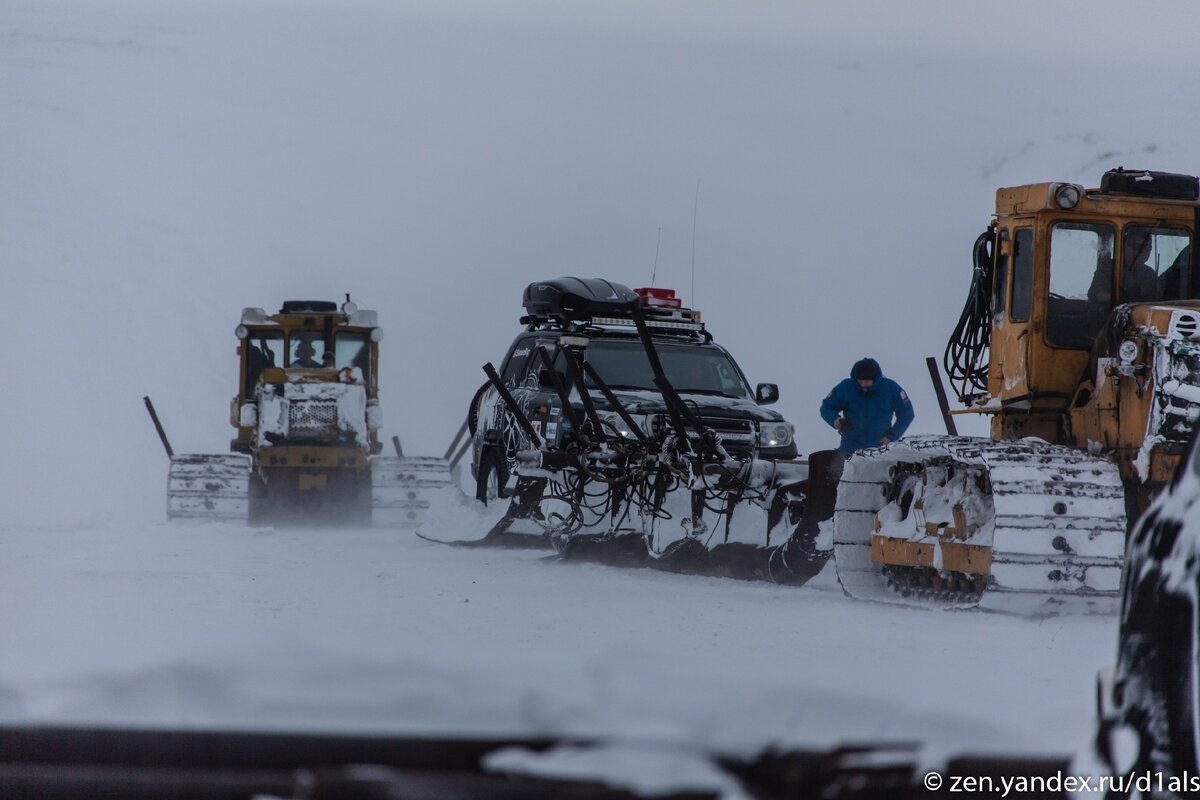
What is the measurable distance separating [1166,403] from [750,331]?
35871 mm

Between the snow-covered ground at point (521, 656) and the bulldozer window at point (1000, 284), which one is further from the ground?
the bulldozer window at point (1000, 284)

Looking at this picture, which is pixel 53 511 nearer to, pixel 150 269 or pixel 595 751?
pixel 595 751

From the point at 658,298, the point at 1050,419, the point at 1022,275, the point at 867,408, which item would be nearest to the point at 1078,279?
the point at 1022,275

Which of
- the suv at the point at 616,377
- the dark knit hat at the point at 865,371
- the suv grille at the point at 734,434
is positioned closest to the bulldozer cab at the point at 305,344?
the suv at the point at 616,377

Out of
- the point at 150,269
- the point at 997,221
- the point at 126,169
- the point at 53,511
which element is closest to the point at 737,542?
the point at 997,221

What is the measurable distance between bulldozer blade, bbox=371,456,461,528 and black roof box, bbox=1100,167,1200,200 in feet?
33.2

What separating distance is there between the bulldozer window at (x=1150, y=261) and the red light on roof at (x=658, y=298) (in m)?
6.16

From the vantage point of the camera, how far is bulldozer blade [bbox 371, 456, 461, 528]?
17.7 metres

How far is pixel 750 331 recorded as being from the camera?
43.8m

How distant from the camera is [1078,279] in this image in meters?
9.15

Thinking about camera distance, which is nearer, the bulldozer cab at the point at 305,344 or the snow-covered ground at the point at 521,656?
the snow-covered ground at the point at 521,656

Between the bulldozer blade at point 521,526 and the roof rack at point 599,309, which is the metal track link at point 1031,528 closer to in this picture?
the bulldozer blade at point 521,526

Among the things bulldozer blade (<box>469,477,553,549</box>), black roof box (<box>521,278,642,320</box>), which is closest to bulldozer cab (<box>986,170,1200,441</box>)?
bulldozer blade (<box>469,477,553,549</box>)

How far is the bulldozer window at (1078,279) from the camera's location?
9078 mm
